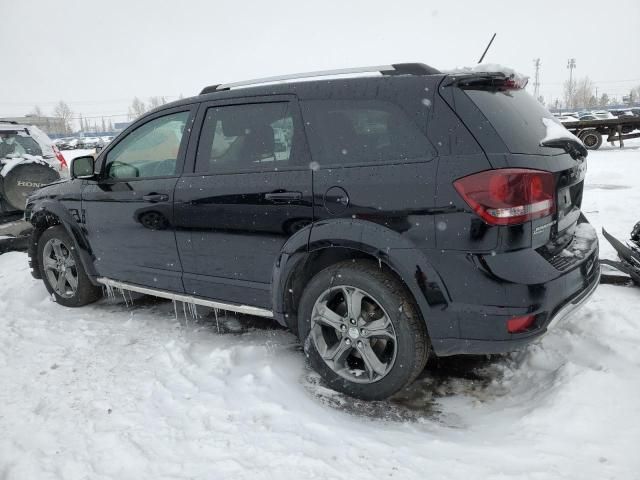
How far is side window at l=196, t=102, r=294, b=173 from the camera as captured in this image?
3012mm

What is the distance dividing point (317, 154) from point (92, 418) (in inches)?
77.4

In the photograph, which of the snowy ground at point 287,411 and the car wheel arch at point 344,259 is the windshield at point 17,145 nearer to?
the snowy ground at point 287,411

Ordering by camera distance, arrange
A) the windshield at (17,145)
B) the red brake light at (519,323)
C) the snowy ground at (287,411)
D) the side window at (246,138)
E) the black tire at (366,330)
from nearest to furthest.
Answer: the snowy ground at (287,411) → the red brake light at (519,323) → the black tire at (366,330) → the side window at (246,138) → the windshield at (17,145)

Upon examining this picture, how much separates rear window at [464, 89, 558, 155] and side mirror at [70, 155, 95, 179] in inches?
122

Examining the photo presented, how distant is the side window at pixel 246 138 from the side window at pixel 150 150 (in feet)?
0.95

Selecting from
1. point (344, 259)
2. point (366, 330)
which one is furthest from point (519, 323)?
point (344, 259)

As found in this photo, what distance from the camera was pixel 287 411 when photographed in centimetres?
266

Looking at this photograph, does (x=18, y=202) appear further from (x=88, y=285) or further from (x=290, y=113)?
(x=290, y=113)

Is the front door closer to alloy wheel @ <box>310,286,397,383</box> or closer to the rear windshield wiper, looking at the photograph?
alloy wheel @ <box>310,286,397,383</box>

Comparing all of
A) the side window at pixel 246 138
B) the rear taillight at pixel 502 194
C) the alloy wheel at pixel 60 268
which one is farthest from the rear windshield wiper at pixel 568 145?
the alloy wheel at pixel 60 268

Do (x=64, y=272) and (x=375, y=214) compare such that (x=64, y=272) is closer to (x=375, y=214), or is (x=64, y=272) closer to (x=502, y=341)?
(x=375, y=214)

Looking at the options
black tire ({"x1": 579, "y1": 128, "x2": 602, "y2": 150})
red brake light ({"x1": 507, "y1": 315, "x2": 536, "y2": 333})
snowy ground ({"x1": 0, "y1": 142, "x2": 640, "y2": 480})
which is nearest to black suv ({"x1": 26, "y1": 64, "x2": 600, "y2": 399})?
red brake light ({"x1": 507, "y1": 315, "x2": 536, "y2": 333})

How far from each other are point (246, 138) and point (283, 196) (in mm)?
593

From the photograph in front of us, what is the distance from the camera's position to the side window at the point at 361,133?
8.34 ft
